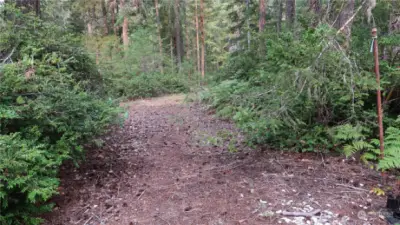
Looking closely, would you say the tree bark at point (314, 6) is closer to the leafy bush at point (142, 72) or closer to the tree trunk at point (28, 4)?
the tree trunk at point (28, 4)

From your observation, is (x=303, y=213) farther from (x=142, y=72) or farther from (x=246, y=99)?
(x=142, y=72)

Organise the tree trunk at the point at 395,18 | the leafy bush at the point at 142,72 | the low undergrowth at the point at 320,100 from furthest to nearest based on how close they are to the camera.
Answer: the leafy bush at the point at 142,72
the tree trunk at the point at 395,18
the low undergrowth at the point at 320,100

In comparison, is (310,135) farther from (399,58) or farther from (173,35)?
(173,35)

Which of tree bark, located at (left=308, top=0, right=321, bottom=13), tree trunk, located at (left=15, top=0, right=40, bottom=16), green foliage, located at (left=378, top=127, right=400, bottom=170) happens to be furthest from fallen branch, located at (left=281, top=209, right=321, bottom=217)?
tree trunk, located at (left=15, top=0, right=40, bottom=16)

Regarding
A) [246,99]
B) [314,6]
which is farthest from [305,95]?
[314,6]

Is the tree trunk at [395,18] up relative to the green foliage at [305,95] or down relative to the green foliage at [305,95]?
up

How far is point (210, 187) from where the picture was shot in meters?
3.45

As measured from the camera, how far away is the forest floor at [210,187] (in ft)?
9.30

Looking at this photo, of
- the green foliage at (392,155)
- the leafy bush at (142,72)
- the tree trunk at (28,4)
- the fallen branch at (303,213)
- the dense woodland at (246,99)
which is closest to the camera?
the dense woodland at (246,99)

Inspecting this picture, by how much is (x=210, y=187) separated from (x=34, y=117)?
2243 mm

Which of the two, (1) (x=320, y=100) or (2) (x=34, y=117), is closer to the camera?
(2) (x=34, y=117)

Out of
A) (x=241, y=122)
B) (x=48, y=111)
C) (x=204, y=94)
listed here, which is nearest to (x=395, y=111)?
(x=241, y=122)

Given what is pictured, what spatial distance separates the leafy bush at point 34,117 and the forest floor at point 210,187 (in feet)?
1.69

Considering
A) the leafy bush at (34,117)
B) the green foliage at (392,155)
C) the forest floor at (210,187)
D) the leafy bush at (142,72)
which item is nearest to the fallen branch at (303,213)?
the forest floor at (210,187)
